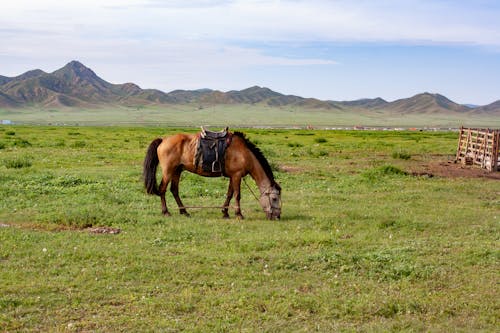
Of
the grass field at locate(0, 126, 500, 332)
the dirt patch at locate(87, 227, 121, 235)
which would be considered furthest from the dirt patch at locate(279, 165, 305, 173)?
the dirt patch at locate(87, 227, 121, 235)

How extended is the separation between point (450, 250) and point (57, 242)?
22.9ft

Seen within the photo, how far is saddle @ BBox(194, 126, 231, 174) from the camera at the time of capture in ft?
45.0

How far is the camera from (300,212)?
14.6m

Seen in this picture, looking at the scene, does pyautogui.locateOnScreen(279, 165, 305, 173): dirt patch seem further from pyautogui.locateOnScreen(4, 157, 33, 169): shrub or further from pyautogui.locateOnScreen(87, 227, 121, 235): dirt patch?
pyautogui.locateOnScreen(87, 227, 121, 235): dirt patch

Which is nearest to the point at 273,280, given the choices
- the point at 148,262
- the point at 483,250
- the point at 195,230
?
the point at 148,262

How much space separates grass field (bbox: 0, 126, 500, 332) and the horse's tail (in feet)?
1.97

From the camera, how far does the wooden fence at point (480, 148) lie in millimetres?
24969

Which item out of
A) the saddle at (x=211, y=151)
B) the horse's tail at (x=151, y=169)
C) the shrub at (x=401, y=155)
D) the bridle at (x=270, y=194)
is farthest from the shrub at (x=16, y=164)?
the shrub at (x=401, y=155)

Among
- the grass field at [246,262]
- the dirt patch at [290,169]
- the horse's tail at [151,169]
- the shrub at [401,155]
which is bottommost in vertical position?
the grass field at [246,262]

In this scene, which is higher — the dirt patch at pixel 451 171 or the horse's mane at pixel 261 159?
the horse's mane at pixel 261 159

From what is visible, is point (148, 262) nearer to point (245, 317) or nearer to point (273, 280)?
point (273, 280)

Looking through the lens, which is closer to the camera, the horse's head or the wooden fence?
the horse's head

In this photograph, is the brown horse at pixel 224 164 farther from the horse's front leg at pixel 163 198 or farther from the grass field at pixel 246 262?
the grass field at pixel 246 262

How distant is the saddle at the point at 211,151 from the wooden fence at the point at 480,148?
15.1 meters
